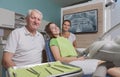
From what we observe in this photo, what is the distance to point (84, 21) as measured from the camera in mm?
3689

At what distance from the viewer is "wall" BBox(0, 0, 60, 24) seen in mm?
3541

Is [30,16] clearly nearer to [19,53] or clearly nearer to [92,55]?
[19,53]

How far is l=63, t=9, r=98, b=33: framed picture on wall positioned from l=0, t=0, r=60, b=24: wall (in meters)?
0.63

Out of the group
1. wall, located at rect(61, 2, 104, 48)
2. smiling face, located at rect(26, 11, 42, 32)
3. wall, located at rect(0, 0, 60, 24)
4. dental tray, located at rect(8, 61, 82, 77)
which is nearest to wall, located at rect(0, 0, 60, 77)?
wall, located at rect(0, 0, 60, 24)

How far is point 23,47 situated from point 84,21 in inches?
82.2

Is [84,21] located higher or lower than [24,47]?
higher

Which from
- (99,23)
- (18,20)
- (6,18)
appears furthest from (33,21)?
(99,23)

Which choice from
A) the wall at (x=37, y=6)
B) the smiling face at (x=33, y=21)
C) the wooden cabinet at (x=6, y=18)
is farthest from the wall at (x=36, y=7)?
the smiling face at (x=33, y=21)

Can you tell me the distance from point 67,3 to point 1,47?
7.77 ft

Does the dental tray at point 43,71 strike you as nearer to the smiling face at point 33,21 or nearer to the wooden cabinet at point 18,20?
the smiling face at point 33,21

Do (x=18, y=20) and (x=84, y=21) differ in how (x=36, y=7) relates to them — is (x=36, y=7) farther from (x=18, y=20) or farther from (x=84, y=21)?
(x=84, y=21)

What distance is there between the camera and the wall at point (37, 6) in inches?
139

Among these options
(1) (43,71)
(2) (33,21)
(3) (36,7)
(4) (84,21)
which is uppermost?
(3) (36,7)

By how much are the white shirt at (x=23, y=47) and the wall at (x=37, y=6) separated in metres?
1.72
